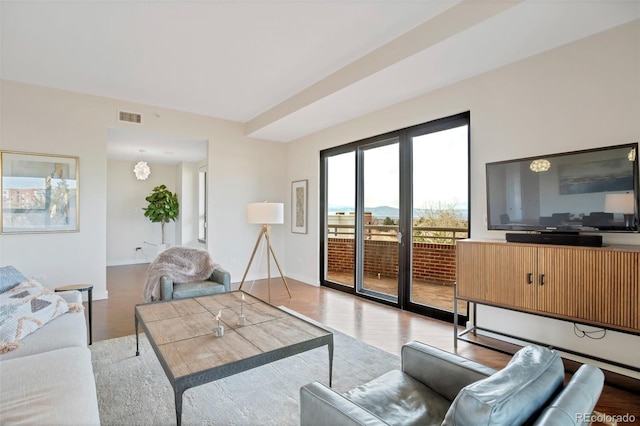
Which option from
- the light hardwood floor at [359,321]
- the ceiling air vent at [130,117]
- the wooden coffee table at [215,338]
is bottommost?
the light hardwood floor at [359,321]

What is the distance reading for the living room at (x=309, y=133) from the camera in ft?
8.72

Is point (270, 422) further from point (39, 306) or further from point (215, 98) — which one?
point (215, 98)

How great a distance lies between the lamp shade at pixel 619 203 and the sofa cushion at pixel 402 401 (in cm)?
216

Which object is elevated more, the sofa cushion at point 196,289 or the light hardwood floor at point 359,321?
the sofa cushion at point 196,289

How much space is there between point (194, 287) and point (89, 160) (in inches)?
106

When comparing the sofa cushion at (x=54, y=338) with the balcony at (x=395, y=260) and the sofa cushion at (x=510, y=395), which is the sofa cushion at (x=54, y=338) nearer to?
the sofa cushion at (x=510, y=395)

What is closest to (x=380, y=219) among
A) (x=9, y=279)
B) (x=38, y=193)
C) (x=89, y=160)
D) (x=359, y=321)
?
(x=359, y=321)

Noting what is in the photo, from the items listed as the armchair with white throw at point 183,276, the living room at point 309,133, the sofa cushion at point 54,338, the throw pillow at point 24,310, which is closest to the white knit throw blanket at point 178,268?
the armchair with white throw at point 183,276

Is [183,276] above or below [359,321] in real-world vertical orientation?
above

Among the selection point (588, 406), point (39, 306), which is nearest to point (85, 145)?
point (39, 306)

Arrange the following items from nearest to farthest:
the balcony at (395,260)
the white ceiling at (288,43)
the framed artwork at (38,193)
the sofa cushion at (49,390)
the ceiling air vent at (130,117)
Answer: the sofa cushion at (49,390) < the white ceiling at (288,43) < the balcony at (395,260) < the framed artwork at (38,193) < the ceiling air vent at (130,117)

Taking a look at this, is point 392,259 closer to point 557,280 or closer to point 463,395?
point 557,280

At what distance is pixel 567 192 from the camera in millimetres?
2734

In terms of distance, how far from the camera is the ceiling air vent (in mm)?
4973
